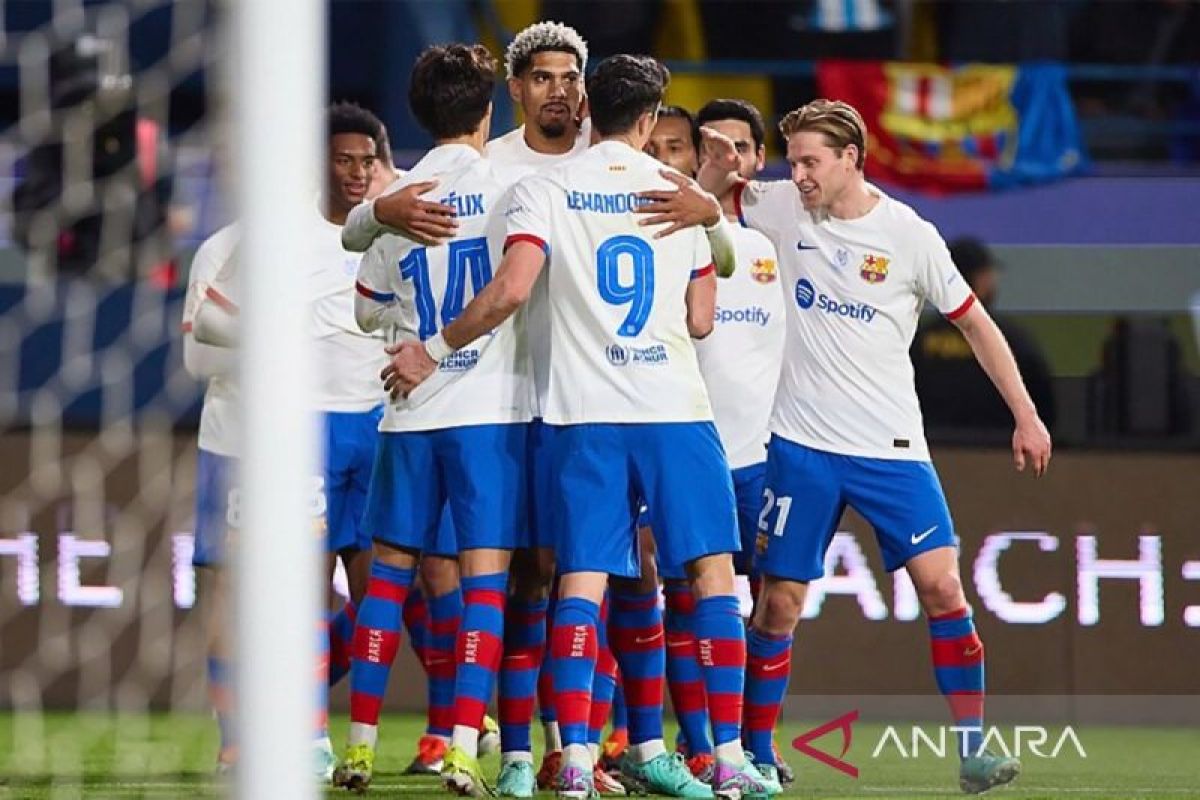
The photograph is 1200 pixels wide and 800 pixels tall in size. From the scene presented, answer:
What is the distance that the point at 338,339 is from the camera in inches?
274

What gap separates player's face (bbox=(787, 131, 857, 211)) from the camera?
251 inches

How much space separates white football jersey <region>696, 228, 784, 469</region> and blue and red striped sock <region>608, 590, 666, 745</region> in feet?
2.79

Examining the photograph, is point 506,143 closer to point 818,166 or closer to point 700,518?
point 818,166

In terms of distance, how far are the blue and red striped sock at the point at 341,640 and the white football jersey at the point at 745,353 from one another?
131cm

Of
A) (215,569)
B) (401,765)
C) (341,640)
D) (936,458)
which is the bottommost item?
(401,765)

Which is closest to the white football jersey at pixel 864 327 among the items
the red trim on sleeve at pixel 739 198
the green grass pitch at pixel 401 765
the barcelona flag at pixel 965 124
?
the red trim on sleeve at pixel 739 198

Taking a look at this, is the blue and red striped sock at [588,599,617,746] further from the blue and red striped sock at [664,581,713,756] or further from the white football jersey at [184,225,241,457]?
the white football jersey at [184,225,241,457]

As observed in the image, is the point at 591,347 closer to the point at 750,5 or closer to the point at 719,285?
the point at 719,285

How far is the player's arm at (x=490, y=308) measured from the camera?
5590mm

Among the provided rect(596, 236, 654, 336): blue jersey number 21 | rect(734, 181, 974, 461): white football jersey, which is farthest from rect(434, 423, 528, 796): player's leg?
rect(734, 181, 974, 461): white football jersey

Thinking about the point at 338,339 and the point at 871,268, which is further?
the point at 338,339

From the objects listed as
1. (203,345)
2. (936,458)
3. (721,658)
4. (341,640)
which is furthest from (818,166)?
(936,458)

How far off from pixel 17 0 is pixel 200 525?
19.1 feet

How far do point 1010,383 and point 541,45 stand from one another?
1.57m
